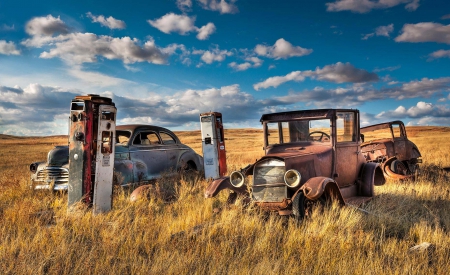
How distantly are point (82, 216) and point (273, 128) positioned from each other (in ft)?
13.2

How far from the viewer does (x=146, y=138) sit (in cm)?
1050

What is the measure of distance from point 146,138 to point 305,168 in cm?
553

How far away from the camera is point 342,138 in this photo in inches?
289

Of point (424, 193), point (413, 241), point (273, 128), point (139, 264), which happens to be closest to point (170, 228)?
point (139, 264)

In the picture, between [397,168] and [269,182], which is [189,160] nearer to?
[269,182]

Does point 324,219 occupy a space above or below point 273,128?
below

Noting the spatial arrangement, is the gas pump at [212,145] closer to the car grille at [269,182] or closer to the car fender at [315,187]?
the car grille at [269,182]

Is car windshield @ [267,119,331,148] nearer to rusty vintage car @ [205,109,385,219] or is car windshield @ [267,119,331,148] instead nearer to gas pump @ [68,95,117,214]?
rusty vintage car @ [205,109,385,219]

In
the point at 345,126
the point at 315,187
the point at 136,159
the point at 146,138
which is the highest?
the point at 345,126

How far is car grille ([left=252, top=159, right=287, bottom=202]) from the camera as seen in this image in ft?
20.0

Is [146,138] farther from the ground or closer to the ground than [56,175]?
farther from the ground

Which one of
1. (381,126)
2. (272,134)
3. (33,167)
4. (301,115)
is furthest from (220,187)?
(381,126)

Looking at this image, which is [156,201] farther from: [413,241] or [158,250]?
[413,241]

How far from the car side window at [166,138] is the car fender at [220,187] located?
448cm
